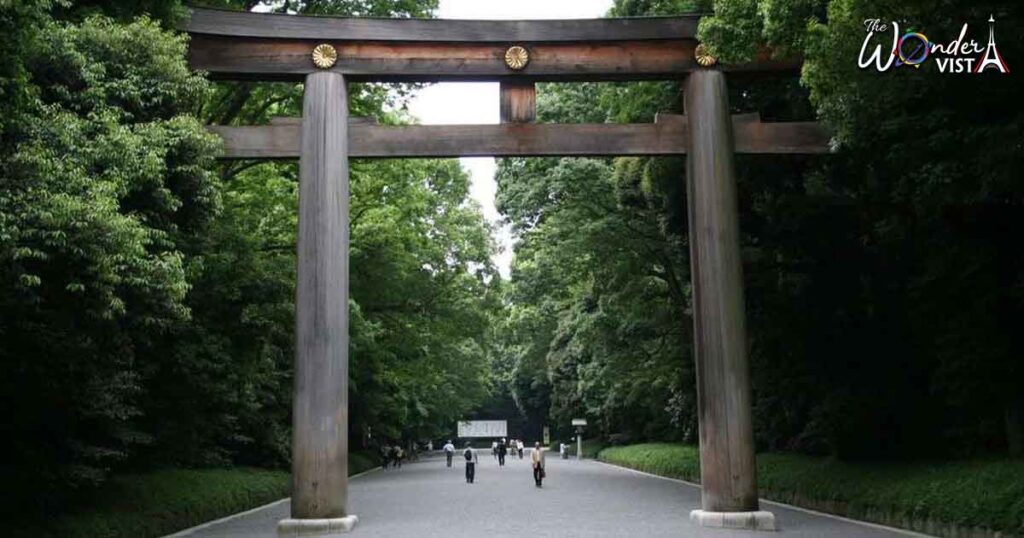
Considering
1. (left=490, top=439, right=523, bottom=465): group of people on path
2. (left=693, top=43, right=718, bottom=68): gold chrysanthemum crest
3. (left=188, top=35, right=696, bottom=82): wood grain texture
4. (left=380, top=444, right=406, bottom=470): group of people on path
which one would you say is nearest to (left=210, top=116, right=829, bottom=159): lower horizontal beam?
(left=188, top=35, right=696, bottom=82): wood grain texture

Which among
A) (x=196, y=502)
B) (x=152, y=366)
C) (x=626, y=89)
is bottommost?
(x=196, y=502)

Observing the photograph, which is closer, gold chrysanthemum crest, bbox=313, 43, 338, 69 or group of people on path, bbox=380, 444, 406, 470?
gold chrysanthemum crest, bbox=313, 43, 338, 69

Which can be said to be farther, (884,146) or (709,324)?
(709,324)

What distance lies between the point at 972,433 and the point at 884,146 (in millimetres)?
5503

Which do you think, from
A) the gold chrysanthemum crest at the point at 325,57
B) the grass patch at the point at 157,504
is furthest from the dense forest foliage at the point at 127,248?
the gold chrysanthemum crest at the point at 325,57

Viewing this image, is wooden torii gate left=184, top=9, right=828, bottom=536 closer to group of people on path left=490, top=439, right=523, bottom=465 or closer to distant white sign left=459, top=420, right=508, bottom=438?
group of people on path left=490, top=439, right=523, bottom=465

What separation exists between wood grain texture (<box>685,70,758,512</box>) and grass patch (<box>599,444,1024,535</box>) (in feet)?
7.38

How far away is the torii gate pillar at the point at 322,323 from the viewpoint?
1238 centimetres

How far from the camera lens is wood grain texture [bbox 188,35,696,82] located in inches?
532

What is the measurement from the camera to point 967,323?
40.0 feet

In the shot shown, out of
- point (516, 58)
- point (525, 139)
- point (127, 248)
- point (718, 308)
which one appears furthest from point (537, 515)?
point (127, 248)

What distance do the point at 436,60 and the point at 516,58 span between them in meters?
1.19

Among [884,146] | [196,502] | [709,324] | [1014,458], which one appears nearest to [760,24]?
[884,146]

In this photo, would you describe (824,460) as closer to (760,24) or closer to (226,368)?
(760,24)
